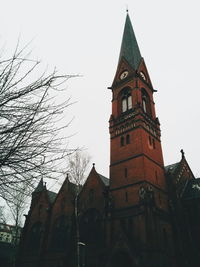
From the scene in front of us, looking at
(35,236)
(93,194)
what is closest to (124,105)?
(93,194)

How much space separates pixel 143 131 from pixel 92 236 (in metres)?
11.5

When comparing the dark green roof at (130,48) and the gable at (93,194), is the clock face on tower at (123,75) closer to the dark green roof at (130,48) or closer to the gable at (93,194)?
the dark green roof at (130,48)

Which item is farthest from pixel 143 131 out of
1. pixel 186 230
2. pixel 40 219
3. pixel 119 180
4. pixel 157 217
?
pixel 40 219

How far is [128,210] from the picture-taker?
21.5 metres

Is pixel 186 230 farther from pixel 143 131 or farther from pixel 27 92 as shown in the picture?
pixel 27 92

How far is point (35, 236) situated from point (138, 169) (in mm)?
16078

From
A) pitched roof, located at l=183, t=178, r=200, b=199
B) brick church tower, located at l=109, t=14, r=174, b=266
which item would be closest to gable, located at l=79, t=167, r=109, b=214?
brick church tower, located at l=109, t=14, r=174, b=266

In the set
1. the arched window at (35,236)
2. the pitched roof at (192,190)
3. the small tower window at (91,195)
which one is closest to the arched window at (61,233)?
the arched window at (35,236)

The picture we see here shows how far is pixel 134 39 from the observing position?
37219 millimetres

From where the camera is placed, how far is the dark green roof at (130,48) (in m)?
32.2

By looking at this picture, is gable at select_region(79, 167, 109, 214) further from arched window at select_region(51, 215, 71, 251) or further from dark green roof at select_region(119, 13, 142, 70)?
dark green roof at select_region(119, 13, 142, 70)

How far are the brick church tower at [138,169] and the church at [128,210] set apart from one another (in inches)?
3.0

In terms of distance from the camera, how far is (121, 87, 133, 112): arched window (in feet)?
93.0

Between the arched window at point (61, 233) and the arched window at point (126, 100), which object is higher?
the arched window at point (126, 100)
